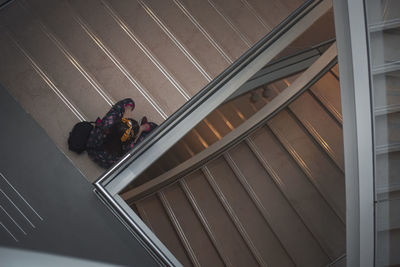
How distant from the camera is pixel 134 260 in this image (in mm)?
3137

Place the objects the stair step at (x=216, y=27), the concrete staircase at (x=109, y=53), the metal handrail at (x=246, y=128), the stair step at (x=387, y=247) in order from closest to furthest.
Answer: the stair step at (x=387, y=247) → the concrete staircase at (x=109, y=53) → the stair step at (x=216, y=27) → the metal handrail at (x=246, y=128)

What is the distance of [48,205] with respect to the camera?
2932mm

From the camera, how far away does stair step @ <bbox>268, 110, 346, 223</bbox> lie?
475cm

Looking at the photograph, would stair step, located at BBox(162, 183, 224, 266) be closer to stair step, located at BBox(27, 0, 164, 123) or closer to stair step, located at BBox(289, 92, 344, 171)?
stair step, located at BBox(27, 0, 164, 123)

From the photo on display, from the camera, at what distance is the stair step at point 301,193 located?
469 cm

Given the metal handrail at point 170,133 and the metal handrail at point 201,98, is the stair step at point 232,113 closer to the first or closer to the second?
the metal handrail at point 170,133

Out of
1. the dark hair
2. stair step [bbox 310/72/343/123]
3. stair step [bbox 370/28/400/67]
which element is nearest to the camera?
stair step [bbox 370/28/400/67]

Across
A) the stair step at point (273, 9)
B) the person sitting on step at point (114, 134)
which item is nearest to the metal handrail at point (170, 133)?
the person sitting on step at point (114, 134)

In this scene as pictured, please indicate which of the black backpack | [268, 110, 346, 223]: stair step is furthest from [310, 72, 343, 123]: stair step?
the black backpack

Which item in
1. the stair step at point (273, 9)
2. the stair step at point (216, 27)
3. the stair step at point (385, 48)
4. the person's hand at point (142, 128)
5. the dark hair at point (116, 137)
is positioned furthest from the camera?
the stair step at point (273, 9)

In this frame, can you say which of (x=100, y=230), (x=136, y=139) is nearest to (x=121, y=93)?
(x=136, y=139)

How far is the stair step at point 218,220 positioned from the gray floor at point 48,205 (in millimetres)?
1903

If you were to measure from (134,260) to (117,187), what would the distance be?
0.72 meters

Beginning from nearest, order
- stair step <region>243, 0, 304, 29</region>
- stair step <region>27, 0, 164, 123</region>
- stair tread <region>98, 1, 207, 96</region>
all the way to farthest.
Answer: stair step <region>27, 0, 164, 123</region>
stair tread <region>98, 1, 207, 96</region>
stair step <region>243, 0, 304, 29</region>
